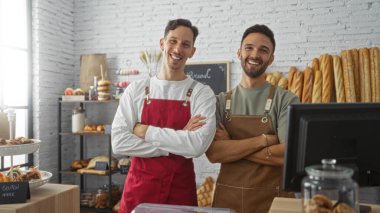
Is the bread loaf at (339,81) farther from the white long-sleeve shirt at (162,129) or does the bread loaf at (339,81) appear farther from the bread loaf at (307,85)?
the white long-sleeve shirt at (162,129)

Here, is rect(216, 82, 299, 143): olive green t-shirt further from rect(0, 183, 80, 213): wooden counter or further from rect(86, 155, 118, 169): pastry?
rect(86, 155, 118, 169): pastry

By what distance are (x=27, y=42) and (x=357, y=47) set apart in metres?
3.99

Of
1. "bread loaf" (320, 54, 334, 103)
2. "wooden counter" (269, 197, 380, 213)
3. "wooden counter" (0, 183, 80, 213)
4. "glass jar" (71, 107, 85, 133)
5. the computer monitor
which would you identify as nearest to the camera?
the computer monitor

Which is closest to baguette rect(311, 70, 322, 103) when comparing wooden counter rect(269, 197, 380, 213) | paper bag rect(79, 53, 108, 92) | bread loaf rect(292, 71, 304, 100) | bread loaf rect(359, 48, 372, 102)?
bread loaf rect(292, 71, 304, 100)

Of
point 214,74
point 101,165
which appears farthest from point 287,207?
point 101,165

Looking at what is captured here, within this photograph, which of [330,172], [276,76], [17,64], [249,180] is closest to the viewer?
[330,172]

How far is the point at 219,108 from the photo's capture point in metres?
2.26

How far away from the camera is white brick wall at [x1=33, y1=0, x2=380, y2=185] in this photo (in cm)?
420

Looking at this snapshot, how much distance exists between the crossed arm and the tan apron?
6 centimetres

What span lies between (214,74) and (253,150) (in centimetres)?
269

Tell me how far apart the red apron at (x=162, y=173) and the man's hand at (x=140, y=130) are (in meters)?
0.06

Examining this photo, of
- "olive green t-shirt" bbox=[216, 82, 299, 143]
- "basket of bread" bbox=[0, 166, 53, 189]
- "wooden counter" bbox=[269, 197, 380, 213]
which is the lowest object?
"wooden counter" bbox=[269, 197, 380, 213]

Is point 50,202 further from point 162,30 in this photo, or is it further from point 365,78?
point 162,30

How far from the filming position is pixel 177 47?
2.19 meters
